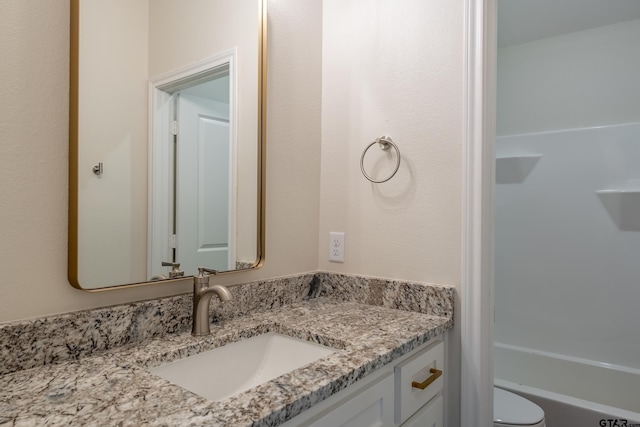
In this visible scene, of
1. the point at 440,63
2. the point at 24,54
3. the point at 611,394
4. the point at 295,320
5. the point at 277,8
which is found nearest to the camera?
the point at 24,54

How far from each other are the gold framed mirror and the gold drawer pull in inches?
23.7

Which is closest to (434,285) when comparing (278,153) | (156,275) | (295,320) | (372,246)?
(372,246)

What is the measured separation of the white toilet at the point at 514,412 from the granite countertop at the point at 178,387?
2.39 ft

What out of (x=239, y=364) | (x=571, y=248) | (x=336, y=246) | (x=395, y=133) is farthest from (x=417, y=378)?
(x=571, y=248)

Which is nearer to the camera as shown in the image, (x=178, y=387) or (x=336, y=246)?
(x=178, y=387)

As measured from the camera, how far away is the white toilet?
1.47 m

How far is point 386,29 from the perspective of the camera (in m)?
1.35

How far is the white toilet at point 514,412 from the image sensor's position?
1.47 metres

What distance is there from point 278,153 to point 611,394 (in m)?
2.37

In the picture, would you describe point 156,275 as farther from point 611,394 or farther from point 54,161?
point 611,394

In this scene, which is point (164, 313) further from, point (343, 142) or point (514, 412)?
point (514, 412)

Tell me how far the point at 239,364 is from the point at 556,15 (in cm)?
250

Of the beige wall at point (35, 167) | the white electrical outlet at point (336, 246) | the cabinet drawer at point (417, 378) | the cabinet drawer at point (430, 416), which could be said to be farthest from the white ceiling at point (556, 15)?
the beige wall at point (35, 167)

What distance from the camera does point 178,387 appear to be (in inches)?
26.4
